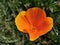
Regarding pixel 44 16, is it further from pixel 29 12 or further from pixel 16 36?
pixel 16 36

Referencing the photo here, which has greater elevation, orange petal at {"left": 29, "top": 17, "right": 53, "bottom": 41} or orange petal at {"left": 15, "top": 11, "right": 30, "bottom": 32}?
orange petal at {"left": 15, "top": 11, "right": 30, "bottom": 32}

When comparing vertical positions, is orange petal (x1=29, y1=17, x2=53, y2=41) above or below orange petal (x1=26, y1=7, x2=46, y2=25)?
below

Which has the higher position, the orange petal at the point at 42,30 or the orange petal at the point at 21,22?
the orange petal at the point at 21,22

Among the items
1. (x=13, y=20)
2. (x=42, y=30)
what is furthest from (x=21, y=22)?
(x=42, y=30)

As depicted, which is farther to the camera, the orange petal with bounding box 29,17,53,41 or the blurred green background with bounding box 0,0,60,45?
the blurred green background with bounding box 0,0,60,45
